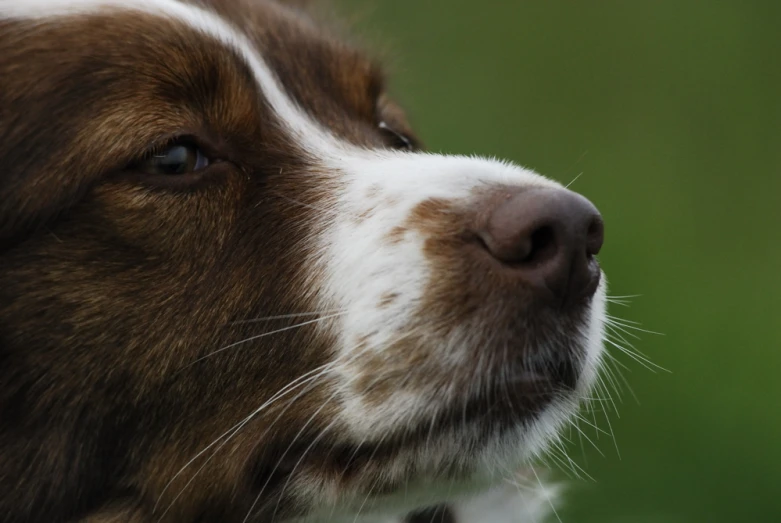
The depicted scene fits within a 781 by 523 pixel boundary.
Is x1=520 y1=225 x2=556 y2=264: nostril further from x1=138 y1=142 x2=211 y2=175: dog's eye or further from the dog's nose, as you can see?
x1=138 y1=142 x2=211 y2=175: dog's eye

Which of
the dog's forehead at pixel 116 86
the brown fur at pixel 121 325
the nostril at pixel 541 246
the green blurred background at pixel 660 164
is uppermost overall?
the nostril at pixel 541 246

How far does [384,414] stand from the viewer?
9.96 feet

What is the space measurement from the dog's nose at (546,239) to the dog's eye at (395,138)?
4.42 feet

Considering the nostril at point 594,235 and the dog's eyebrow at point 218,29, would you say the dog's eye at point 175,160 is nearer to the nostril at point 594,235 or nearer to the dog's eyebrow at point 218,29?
the dog's eyebrow at point 218,29

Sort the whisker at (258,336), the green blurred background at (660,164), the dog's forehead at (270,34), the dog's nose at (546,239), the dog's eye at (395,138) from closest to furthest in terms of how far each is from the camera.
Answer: the dog's nose at (546,239), the whisker at (258,336), the dog's forehead at (270,34), the dog's eye at (395,138), the green blurred background at (660,164)

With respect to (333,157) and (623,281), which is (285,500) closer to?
(333,157)

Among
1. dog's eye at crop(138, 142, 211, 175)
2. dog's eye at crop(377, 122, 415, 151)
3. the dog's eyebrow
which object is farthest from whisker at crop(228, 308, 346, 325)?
dog's eye at crop(377, 122, 415, 151)

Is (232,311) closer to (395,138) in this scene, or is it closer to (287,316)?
(287,316)

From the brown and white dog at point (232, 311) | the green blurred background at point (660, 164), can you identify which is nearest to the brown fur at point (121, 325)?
the brown and white dog at point (232, 311)

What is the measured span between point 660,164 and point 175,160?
6547mm

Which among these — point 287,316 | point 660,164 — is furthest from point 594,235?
point 660,164

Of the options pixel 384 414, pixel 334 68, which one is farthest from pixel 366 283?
pixel 334 68

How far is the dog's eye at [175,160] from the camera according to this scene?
3.29 metres

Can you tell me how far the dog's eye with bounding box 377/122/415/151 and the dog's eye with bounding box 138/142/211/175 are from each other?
1.06 metres
